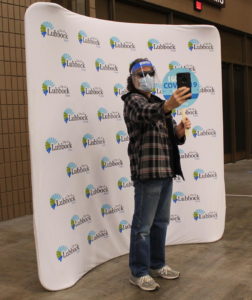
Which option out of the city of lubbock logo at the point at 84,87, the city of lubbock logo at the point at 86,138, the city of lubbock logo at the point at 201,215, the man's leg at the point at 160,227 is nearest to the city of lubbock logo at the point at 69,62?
the city of lubbock logo at the point at 84,87

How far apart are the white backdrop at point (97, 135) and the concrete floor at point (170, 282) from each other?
14 centimetres

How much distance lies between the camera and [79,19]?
3492 mm

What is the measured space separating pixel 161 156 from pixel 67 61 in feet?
3.37

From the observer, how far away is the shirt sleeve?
2.95 m

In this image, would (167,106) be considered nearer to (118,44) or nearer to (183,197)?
(118,44)

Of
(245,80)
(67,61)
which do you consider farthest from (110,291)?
(245,80)

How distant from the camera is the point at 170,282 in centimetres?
340

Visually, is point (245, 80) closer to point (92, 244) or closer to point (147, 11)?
point (147, 11)

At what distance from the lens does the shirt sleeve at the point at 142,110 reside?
2.95 metres

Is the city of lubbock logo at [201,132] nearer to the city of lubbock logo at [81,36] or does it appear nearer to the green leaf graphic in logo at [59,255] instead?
the city of lubbock logo at [81,36]

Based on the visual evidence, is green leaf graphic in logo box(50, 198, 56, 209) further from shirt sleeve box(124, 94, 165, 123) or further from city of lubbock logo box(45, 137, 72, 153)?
shirt sleeve box(124, 94, 165, 123)

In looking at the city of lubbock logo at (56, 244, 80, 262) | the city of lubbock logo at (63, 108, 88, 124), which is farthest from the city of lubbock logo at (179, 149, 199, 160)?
the city of lubbock logo at (56, 244, 80, 262)

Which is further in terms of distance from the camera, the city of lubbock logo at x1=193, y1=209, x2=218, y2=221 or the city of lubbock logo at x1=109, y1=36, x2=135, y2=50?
the city of lubbock logo at x1=193, y1=209, x2=218, y2=221

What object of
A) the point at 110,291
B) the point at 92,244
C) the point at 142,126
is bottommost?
the point at 110,291
